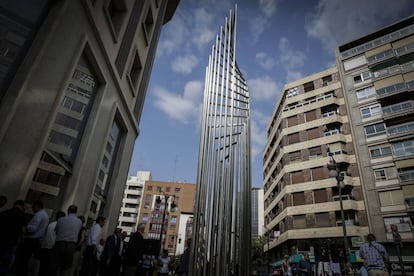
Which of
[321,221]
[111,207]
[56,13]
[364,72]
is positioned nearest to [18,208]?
[56,13]

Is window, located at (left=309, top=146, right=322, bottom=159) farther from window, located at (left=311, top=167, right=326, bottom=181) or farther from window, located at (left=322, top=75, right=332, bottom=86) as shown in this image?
window, located at (left=322, top=75, right=332, bottom=86)

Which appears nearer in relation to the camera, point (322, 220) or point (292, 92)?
point (322, 220)

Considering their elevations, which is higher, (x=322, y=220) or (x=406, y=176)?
(x=406, y=176)

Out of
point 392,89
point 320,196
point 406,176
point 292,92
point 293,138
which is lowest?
point 320,196

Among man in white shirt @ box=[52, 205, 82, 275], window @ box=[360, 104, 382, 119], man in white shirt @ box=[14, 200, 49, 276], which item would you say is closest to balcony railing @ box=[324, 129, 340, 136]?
window @ box=[360, 104, 382, 119]

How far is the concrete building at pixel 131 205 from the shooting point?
247 ft

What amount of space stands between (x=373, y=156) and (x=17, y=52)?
1266 inches

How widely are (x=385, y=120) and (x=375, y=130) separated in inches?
55.5

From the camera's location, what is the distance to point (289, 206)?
104 ft

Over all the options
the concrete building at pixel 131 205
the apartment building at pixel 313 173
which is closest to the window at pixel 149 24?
the apartment building at pixel 313 173

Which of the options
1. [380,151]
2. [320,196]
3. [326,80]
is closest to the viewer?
[380,151]

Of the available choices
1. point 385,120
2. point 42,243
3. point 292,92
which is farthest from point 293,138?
point 42,243

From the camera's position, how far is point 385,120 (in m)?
29.3

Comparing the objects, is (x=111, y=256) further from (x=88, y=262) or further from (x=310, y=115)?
(x=310, y=115)
